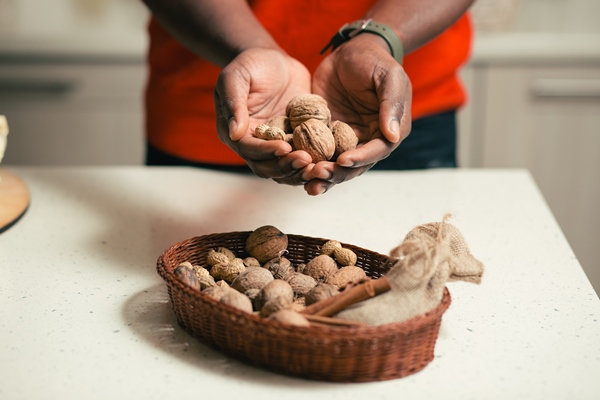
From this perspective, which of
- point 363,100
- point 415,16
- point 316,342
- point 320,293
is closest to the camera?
point 316,342

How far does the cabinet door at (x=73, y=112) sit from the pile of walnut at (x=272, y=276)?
5.03ft

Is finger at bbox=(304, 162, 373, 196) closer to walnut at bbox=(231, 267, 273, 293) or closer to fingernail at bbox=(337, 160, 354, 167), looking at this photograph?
fingernail at bbox=(337, 160, 354, 167)

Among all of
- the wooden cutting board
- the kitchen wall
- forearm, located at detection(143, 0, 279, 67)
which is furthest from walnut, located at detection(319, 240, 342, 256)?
the kitchen wall

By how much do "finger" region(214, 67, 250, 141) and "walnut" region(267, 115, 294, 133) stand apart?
0.06m

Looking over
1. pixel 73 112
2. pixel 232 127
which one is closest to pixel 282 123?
pixel 232 127

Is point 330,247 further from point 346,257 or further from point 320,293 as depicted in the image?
point 320,293

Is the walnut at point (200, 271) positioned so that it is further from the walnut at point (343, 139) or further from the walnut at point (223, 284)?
the walnut at point (343, 139)

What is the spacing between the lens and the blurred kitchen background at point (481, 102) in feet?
7.45

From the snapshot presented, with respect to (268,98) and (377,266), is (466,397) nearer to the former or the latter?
(377,266)

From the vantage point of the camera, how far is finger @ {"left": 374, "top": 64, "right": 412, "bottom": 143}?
97 centimetres

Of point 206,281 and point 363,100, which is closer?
point 206,281

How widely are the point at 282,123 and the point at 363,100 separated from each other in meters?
0.13

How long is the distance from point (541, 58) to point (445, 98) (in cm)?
83

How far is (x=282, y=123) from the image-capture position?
3.61 feet
